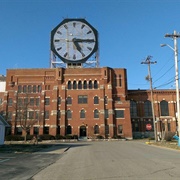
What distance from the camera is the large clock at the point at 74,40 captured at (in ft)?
214

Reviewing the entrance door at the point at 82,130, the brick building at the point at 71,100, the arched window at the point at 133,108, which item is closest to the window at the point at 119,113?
the brick building at the point at 71,100

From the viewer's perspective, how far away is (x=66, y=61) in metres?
64.9

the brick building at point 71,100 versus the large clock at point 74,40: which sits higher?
the large clock at point 74,40

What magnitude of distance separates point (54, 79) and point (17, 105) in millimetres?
11125

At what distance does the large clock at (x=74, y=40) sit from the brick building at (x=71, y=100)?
552 centimetres

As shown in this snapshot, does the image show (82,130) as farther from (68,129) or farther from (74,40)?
(74,40)

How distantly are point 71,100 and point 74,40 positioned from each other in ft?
56.1

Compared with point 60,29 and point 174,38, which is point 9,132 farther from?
point 174,38

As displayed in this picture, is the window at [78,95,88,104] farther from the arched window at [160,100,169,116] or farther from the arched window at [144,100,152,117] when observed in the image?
the arched window at [160,100,169,116]

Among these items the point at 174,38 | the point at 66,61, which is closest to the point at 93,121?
the point at 66,61

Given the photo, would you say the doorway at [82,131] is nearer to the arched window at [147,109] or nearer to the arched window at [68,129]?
the arched window at [68,129]

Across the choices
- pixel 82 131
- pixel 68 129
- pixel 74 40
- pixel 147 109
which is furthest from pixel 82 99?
pixel 147 109

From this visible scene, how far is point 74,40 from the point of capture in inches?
2579

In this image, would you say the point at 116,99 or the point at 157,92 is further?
the point at 157,92
